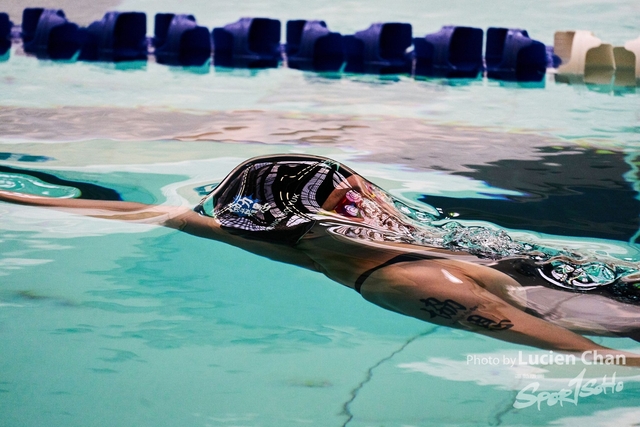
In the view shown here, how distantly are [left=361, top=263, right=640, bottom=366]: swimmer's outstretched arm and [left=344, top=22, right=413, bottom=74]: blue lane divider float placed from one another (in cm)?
539

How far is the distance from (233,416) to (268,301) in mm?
676

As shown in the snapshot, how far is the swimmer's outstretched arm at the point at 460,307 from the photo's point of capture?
1947mm

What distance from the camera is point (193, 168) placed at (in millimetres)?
3736

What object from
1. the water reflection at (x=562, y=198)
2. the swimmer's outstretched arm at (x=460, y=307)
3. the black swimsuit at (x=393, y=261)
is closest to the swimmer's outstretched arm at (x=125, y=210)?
the black swimsuit at (x=393, y=261)

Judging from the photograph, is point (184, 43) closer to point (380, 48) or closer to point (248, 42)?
point (248, 42)

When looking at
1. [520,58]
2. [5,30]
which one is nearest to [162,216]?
[520,58]

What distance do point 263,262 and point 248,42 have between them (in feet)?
19.0

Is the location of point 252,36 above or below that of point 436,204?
above

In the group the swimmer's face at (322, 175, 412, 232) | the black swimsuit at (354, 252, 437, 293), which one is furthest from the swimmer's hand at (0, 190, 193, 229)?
the black swimsuit at (354, 252, 437, 293)

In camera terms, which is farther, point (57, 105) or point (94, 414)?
point (57, 105)

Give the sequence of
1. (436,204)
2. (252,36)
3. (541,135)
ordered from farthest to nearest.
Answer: (252,36)
(541,135)
(436,204)

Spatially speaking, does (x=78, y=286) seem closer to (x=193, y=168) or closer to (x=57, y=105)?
Result: (x=193, y=168)

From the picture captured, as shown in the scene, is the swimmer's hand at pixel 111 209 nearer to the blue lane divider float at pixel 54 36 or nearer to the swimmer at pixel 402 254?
the swimmer at pixel 402 254

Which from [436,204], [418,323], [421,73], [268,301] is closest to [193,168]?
[436,204]
